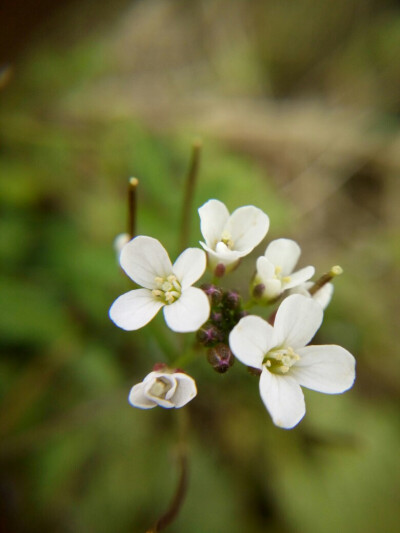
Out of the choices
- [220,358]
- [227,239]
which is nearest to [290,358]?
[220,358]

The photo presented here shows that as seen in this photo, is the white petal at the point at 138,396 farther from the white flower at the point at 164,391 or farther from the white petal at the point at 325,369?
the white petal at the point at 325,369

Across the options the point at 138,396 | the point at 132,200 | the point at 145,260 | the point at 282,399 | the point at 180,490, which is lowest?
the point at 180,490

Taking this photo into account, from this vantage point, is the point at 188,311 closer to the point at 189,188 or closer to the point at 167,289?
the point at 167,289

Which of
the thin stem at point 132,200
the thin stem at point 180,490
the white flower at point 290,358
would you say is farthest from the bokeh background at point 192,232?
the white flower at point 290,358

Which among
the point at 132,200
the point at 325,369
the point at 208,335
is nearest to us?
the point at 325,369

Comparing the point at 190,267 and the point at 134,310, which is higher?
the point at 190,267

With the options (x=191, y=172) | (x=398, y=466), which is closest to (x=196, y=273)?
(x=191, y=172)
